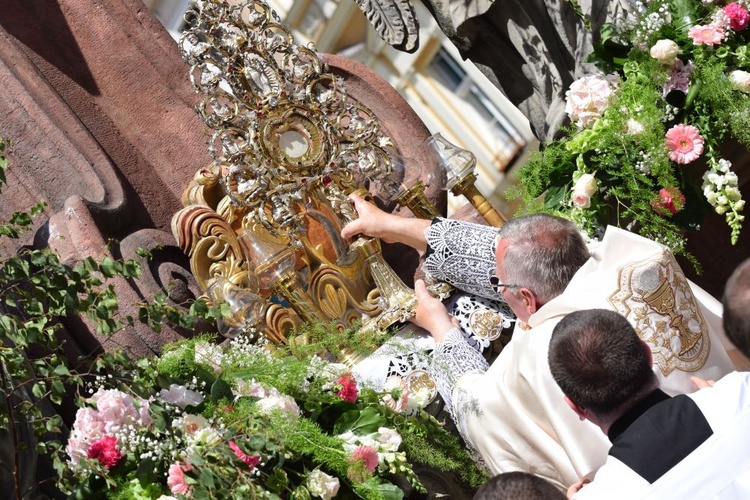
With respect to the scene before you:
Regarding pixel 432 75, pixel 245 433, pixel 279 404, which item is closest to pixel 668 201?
pixel 279 404

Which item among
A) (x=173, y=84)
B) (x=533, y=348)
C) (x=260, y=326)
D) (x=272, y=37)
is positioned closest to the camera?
(x=533, y=348)

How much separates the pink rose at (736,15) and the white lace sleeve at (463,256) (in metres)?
1.21

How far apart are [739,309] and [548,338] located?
3.02 ft

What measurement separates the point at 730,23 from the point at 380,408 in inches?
81.7

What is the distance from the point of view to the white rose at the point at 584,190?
163 inches

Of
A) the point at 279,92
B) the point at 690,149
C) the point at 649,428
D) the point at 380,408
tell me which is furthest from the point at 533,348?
the point at 279,92

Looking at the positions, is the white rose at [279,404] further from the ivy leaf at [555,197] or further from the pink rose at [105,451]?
the ivy leaf at [555,197]

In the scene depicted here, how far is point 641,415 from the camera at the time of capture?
102 inches

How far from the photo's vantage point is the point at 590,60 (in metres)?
4.52

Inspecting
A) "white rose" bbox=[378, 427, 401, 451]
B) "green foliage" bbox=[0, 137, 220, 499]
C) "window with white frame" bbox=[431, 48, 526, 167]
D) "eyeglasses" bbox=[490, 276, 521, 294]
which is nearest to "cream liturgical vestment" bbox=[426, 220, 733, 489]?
"eyeglasses" bbox=[490, 276, 521, 294]

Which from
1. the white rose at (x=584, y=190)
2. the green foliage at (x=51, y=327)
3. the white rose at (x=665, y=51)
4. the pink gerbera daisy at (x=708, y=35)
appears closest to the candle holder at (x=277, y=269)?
the white rose at (x=584, y=190)

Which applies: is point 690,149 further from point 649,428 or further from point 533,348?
point 649,428

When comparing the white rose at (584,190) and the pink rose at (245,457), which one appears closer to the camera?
the pink rose at (245,457)

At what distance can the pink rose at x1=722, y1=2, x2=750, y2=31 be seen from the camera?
4.21 meters
